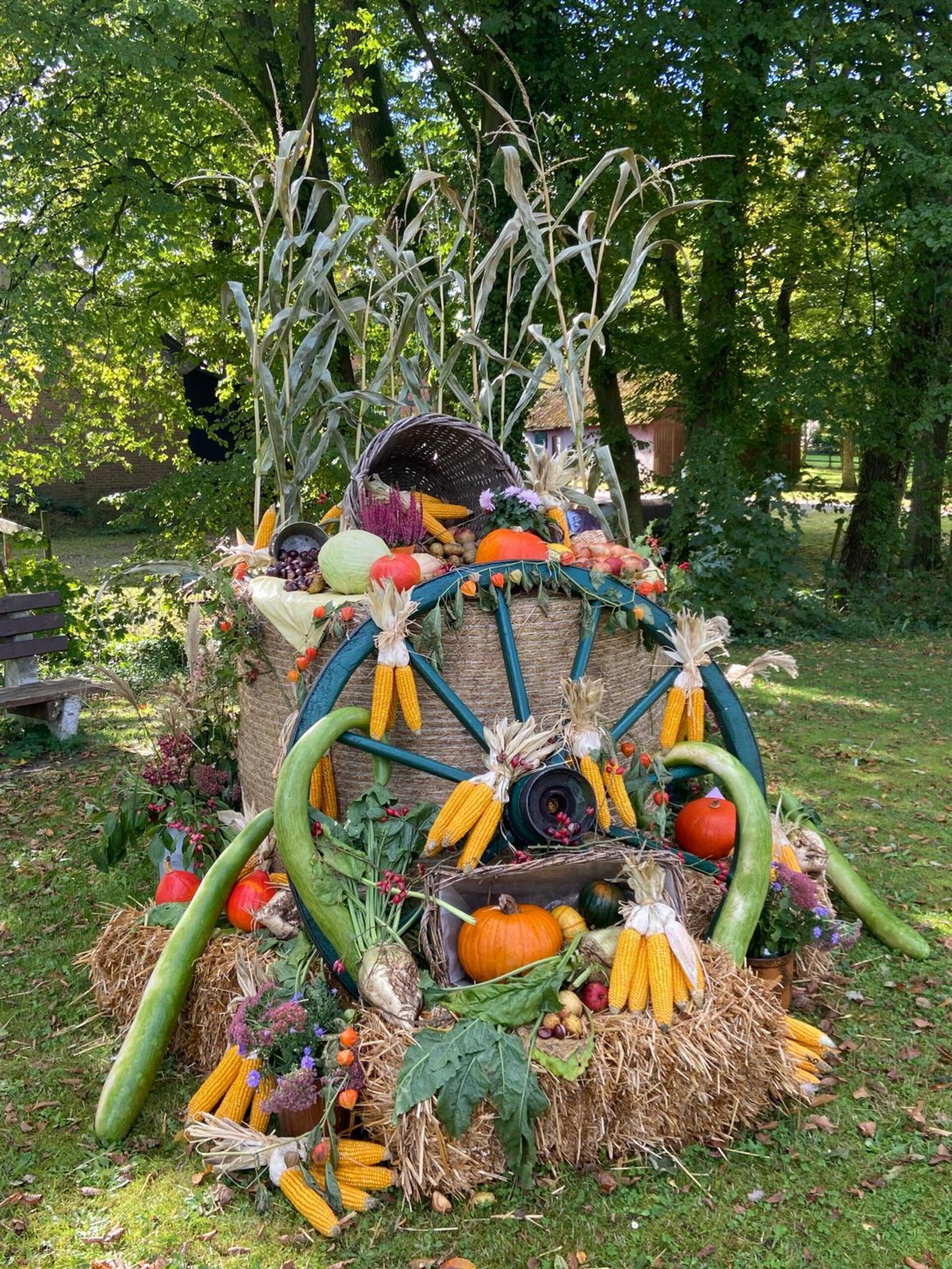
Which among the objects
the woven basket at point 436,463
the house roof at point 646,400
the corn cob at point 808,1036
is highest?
the house roof at point 646,400

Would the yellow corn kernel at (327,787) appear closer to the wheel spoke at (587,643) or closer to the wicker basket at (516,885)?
the wicker basket at (516,885)

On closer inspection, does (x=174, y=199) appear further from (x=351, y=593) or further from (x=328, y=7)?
(x=351, y=593)

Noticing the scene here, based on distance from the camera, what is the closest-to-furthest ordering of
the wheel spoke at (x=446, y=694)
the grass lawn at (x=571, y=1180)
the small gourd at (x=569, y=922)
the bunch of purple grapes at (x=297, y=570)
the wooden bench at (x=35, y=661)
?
the grass lawn at (x=571, y=1180), the small gourd at (x=569, y=922), the wheel spoke at (x=446, y=694), the bunch of purple grapes at (x=297, y=570), the wooden bench at (x=35, y=661)

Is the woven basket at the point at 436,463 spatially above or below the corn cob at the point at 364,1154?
above

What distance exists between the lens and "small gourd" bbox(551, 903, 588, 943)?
2.93m

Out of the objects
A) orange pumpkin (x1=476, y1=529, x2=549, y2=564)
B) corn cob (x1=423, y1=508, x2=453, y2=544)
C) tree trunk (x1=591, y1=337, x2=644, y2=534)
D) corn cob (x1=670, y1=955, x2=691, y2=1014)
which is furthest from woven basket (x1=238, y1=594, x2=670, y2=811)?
tree trunk (x1=591, y1=337, x2=644, y2=534)

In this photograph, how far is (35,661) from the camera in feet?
22.4

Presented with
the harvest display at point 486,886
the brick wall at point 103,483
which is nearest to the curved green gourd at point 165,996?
the harvest display at point 486,886

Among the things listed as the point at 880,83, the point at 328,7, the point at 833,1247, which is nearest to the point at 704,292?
the point at 880,83

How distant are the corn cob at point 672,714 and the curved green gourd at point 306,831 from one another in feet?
3.68

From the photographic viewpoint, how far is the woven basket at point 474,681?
10.9ft

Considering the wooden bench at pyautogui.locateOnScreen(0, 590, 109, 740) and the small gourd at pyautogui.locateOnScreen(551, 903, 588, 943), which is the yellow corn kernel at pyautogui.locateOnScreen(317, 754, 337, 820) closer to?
the small gourd at pyautogui.locateOnScreen(551, 903, 588, 943)

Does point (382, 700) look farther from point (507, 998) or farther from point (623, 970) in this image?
point (623, 970)

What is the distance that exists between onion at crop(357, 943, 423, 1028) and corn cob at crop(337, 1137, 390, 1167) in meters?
0.29
